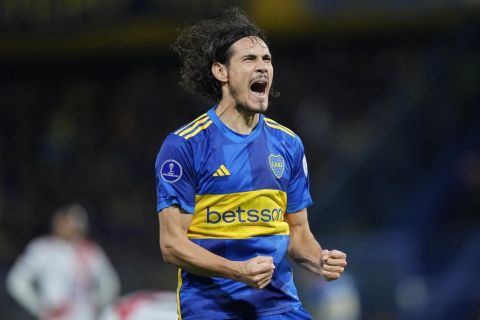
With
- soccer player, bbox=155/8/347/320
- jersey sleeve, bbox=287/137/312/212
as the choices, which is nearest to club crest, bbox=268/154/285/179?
soccer player, bbox=155/8/347/320

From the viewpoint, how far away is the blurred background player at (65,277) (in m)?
12.3

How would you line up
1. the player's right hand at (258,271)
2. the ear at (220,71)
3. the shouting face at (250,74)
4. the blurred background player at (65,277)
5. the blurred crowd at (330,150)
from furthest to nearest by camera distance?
the blurred crowd at (330,150) < the blurred background player at (65,277) < the ear at (220,71) < the shouting face at (250,74) < the player's right hand at (258,271)

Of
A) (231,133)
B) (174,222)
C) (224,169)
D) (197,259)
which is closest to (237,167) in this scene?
(224,169)

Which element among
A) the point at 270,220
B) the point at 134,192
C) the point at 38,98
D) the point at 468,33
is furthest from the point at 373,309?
the point at 38,98

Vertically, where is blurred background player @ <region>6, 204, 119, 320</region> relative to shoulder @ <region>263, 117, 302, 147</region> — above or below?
below

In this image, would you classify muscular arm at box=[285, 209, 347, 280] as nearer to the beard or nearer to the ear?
the beard

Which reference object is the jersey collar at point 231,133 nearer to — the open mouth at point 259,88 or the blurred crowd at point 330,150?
the open mouth at point 259,88

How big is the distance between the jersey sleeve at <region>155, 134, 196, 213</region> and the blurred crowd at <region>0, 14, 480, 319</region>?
7.60m

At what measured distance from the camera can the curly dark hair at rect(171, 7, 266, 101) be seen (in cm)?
581

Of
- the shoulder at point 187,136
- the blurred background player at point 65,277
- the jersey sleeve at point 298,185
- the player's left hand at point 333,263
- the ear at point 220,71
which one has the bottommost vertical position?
the blurred background player at point 65,277

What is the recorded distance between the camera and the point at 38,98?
21203 millimetres

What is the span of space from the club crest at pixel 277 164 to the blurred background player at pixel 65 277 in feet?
22.8

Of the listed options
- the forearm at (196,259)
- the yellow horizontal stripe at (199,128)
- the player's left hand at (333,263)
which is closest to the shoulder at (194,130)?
the yellow horizontal stripe at (199,128)

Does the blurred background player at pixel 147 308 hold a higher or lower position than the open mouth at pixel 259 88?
lower
